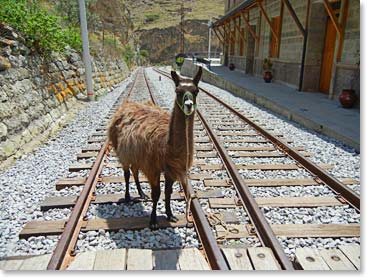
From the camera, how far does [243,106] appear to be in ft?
40.6

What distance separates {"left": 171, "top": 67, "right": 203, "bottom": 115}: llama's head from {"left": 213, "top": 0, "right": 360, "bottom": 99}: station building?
9434 millimetres

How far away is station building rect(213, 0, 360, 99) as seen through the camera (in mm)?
10688

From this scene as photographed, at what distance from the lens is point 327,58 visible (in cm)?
1352

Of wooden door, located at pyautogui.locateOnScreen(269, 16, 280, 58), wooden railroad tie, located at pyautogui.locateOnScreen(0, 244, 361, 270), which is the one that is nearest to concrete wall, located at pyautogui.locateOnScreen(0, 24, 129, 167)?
wooden railroad tie, located at pyautogui.locateOnScreen(0, 244, 361, 270)

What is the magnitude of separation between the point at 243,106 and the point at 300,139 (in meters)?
5.18

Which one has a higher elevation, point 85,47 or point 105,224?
point 85,47

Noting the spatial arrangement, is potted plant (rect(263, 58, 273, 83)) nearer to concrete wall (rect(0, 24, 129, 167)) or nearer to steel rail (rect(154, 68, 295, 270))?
concrete wall (rect(0, 24, 129, 167))

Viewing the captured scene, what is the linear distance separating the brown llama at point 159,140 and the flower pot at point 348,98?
815 cm

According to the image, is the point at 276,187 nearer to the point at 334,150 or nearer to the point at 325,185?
the point at 325,185

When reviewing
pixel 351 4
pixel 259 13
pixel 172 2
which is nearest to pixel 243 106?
pixel 351 4

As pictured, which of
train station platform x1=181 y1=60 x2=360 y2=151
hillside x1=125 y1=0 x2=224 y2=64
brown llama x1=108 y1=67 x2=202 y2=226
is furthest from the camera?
hillside x1=125 y1=0 x2=224 y2=64

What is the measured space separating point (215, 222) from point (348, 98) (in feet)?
27.4

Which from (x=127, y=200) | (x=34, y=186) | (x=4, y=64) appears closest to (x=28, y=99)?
(x=4, y=64)

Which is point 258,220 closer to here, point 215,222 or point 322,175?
point 215,222
